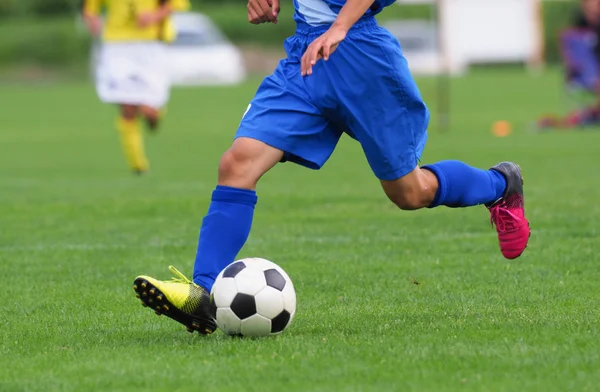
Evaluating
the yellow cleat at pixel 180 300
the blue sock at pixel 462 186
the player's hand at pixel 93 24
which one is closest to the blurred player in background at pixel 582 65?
the player's hand at pixel 93 24

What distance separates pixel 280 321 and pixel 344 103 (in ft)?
3.00

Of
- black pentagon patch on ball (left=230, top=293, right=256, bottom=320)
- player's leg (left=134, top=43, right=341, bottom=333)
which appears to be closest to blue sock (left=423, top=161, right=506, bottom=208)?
player's leg (left=134, top=43, right=341, bottom=333)

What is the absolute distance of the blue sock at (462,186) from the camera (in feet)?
18.1

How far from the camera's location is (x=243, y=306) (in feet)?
15.7

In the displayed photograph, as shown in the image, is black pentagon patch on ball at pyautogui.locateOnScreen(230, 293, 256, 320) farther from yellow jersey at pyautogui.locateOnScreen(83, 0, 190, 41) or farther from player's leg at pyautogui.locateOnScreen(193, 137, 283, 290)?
yellow jersey at pyautogui.locateOnScreen(83, 0, 190, 41)

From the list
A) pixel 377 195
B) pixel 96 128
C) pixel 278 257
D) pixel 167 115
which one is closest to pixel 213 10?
pixel 167 115

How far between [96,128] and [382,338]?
58.8ft

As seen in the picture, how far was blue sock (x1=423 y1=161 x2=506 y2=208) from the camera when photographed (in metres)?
5.53

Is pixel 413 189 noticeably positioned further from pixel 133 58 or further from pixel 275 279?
pixel 133 58

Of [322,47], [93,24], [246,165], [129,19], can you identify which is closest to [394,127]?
[322,47]

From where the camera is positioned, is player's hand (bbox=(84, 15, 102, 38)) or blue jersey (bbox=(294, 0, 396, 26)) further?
player's hand (bbox=(84, 15, 102, 38))

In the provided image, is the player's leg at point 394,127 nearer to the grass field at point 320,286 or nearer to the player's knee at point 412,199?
the player's knee at point 412,199

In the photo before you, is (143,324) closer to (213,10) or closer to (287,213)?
(287,213)

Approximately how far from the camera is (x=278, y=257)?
7047 millimetres
